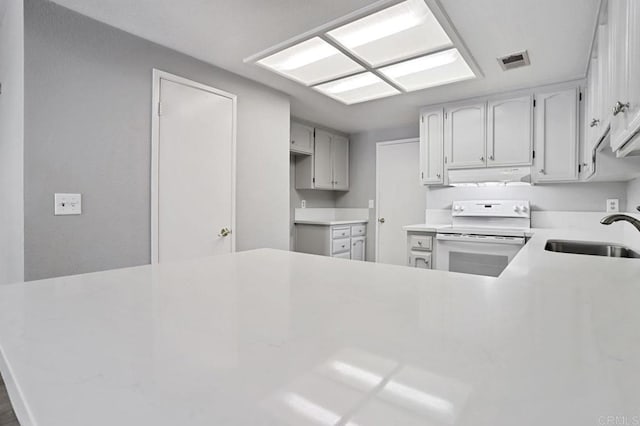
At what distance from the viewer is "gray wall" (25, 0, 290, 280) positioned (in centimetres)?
179

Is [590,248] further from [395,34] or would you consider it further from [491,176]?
[395,34]

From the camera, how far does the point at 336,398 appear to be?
36 centimetres

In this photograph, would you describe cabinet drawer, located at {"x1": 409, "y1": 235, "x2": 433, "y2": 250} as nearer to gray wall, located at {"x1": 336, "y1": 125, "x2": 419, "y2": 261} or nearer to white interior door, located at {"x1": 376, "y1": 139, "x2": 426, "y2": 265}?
white interior door, located at {"x1": 376, "y1": 139, "x2": 426, "y2": 265}

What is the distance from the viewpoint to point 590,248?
2.13m

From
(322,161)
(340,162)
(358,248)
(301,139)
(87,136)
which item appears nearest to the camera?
(87,136)

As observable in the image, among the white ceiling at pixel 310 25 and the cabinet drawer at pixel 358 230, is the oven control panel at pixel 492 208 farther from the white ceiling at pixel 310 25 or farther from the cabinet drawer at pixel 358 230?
the cabinet drawer at pixel 358 230

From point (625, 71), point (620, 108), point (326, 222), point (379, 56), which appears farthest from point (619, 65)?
point (326, 222)

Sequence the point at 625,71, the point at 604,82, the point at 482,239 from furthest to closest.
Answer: the point at 482,239
the point at 604,82
the point at 625,71

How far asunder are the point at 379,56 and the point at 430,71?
0.48 metres

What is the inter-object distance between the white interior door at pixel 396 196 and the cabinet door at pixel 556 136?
146 centimetres

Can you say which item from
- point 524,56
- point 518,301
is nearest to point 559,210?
point 524,56

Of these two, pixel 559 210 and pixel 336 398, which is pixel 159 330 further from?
pixel 559 210

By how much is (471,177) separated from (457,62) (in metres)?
1.37

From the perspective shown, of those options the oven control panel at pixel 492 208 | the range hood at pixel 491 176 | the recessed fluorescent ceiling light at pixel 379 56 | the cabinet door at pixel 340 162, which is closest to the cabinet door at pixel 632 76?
the recessed fluorescent ceiling light at pixel 379 56
